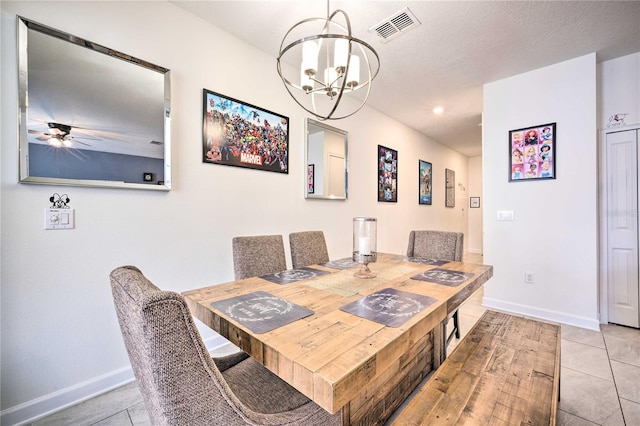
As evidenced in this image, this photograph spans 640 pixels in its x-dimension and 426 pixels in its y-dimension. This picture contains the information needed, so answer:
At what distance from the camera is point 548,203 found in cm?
283

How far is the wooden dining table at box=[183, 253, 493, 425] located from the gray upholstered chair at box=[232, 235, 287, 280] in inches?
11.2

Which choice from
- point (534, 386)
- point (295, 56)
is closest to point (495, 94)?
point (295, 56)

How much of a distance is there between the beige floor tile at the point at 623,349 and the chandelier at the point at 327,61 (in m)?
2.73

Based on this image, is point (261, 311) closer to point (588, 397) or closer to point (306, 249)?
point (306, 249)

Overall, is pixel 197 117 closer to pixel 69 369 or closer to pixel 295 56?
pixel 295 56

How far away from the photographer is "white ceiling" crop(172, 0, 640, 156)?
197cm

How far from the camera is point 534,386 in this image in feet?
3.62

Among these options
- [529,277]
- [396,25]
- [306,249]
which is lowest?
[529,277]

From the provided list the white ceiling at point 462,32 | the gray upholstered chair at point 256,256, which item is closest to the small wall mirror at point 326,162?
the white ceiling at point 462,32

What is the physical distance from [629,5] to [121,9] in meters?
3.57

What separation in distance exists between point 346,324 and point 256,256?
1071 millimetres

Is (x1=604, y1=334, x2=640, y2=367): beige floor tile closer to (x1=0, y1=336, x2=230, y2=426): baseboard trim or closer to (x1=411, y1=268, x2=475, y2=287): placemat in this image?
(x1=411, y1=268, x2=475, y2=287): placemat

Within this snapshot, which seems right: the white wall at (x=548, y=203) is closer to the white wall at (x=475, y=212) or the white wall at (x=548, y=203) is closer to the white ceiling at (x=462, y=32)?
the white ceiling at (x=462, y=32)

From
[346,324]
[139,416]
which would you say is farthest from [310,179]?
[139,416]
